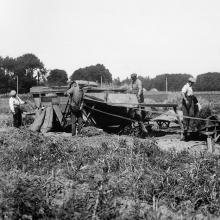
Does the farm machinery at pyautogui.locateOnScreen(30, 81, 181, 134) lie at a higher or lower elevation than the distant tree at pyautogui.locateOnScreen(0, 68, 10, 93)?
lower

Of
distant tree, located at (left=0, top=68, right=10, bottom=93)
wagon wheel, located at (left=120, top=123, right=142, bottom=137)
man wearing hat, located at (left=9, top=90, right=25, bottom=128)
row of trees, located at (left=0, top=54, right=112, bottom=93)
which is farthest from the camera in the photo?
row of trees, located at (left=0, top=54, right=112, bottom=93)

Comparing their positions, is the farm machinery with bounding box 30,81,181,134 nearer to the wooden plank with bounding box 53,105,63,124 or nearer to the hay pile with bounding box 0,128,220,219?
the wooden plank with bounding box 53,105,63,124

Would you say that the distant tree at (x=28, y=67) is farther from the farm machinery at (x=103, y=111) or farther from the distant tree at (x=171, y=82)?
the farm machinery at (x=103, y=111)

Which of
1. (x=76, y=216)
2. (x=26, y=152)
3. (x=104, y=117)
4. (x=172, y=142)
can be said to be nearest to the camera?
(x=76, y=216)

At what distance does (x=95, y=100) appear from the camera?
12.1 meters

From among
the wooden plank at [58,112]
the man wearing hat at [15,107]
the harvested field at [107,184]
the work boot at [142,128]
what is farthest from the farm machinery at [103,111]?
the harvested field at [107,184]

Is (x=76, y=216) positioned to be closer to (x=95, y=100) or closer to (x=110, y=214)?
(x=110, y=214)

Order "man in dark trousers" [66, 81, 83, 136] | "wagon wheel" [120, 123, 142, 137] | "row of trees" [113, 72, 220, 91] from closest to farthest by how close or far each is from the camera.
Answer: "man in dark trousers" [66, 81, 83, 136]
"wagon wheel" [120, 123, 142, 137]
"row of trees" [113, 72, 220, 91]

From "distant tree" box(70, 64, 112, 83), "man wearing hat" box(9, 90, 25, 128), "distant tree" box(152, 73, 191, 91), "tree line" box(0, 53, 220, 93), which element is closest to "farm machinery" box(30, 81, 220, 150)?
"man wearing hat" box(9, 90, 25, 128)

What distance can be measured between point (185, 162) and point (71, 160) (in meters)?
2.38

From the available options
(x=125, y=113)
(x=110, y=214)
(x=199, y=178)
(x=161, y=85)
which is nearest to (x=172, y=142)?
(x=125, y=113)

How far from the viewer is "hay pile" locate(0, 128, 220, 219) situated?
4.90 metres

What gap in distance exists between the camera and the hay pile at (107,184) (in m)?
4.90

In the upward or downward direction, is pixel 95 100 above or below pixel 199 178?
above
